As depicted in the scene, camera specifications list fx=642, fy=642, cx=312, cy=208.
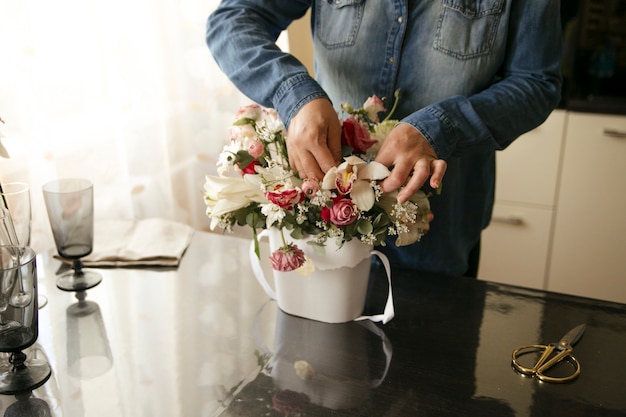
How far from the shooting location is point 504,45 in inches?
45.9

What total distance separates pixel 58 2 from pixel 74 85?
179mm

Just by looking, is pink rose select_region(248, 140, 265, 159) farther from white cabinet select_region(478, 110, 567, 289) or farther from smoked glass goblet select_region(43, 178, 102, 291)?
white cabinet select_region(478, 110, 567, 289)

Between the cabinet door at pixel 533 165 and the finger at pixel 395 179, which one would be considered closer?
the finger at pixel 395 179

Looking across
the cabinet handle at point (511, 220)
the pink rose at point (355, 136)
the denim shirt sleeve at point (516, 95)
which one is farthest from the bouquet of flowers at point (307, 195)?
the cabinet handle at point (511, 220)

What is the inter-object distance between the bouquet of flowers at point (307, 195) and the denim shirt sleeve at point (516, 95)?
0.50ft

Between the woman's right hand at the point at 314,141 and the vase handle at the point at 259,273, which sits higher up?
the woman's right hand at the point at 314,141

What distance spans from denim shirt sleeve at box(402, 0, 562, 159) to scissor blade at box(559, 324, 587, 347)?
330 mm

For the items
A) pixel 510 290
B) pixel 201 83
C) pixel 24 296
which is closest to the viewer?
pixel 24 296

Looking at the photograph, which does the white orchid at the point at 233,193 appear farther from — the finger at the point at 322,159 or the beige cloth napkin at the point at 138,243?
the beige cloth napkin at the point at 138,243

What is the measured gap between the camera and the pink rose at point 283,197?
857 millimetres

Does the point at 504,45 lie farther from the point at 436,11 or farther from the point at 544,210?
the point at 544,210

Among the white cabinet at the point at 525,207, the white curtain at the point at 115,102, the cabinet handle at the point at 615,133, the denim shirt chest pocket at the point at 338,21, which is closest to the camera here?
the denim shirt chest pocket at the point at 338,21

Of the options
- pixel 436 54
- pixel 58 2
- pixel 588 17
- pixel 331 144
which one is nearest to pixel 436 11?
pixel 436 54

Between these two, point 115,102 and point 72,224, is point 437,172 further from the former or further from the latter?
point 115,102
